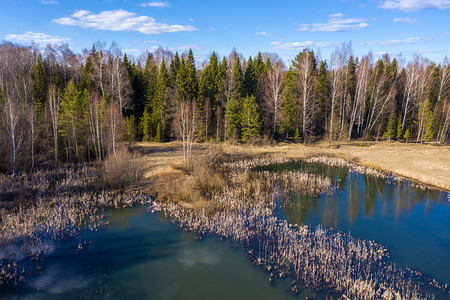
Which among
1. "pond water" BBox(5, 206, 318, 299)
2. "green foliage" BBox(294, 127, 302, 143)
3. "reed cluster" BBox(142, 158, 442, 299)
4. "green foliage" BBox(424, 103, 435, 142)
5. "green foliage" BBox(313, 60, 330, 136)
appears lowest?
"pond water" BBox(5, 206, 318, 299)

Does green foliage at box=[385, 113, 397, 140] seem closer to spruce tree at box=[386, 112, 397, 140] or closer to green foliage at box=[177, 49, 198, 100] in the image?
spruce tree at box=[386, 112, 397, 140]

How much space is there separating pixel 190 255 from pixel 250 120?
27.4 m

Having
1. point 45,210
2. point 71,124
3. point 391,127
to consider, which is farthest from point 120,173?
point 391,127

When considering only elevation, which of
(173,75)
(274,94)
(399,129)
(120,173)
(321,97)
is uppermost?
(173,75)

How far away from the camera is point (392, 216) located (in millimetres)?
17469

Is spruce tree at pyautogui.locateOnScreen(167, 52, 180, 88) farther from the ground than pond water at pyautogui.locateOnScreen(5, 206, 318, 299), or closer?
farther from the ground

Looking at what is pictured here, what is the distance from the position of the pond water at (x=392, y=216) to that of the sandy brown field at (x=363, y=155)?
12.0 feet

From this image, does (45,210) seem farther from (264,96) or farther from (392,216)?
(264,96)

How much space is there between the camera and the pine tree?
38188mm

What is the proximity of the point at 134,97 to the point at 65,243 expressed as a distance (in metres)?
37.8

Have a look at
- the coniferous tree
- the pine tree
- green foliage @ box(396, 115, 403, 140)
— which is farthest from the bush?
green foliage @ box(396, 115, 403, 140)

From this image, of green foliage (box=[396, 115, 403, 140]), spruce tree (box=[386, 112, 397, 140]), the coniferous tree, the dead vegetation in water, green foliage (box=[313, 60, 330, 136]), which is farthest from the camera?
green foliage (box=[396, 115, 403, 140])

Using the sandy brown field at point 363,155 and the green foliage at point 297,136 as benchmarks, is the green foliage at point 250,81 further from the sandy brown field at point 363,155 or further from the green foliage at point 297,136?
the sandy brown field at point 363,155

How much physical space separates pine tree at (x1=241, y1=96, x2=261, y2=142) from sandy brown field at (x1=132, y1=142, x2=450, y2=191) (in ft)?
6.56
